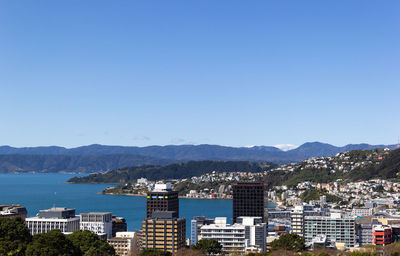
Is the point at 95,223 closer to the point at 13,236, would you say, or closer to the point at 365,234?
the point at 13,236

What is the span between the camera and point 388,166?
99.1 metres

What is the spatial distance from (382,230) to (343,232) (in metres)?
2.77

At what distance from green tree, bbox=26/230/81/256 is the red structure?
2450 centimetres

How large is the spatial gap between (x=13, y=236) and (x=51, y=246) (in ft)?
9.38

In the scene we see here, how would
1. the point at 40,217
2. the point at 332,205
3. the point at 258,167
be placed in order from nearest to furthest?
the point at 40,217, the point at 332,205, the point at 258,167

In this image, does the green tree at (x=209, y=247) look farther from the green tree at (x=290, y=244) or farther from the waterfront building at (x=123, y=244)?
the waterfront building at (x=123, y=244)

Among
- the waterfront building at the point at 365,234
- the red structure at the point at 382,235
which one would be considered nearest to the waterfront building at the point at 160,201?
the waterfront building at the point at 365,234

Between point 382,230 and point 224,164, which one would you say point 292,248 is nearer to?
point 382,230

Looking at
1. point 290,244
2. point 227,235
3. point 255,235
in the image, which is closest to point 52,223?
point 227,235

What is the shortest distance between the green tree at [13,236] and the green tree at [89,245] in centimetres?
287

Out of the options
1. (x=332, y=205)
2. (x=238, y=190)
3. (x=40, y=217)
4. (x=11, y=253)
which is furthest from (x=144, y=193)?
(x=11, y=253)

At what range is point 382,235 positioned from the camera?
141ft

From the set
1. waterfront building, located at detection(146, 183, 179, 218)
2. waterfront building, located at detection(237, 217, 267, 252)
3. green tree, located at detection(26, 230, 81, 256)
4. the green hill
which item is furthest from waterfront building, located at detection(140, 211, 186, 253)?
the green hill

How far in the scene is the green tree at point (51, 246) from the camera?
79.8ft
